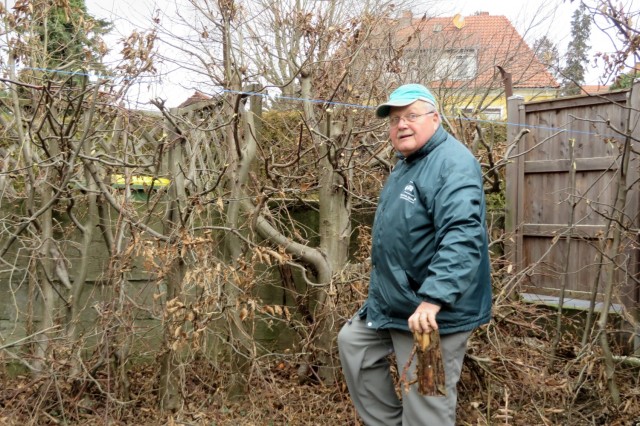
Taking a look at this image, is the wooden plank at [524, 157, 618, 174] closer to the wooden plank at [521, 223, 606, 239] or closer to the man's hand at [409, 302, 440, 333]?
Answer: the wooden plank at [521, 223, 606, 239]

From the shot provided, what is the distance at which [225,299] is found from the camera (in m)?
4.84

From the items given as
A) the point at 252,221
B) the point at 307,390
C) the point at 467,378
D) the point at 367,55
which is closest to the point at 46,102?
the point at 252,221

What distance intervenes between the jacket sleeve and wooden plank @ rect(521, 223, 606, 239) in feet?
8.63

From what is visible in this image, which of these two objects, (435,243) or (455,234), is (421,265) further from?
(455,234)

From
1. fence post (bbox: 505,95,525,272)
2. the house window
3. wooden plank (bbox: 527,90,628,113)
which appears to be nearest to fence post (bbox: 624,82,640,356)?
wooden plank (bbox: 527,90,628,113)

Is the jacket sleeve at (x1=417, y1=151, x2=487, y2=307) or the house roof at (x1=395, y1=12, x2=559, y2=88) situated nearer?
the jacket sleeve at (x1=417, y1=151, x2=487, y2=307)

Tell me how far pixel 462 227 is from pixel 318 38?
3073mm

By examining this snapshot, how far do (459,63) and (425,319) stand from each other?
11.7 m

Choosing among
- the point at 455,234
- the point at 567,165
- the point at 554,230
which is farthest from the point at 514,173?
the point at 455,234

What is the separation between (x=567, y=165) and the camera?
596cm

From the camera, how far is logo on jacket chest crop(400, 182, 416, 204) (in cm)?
332

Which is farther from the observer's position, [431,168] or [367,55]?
[367,55]

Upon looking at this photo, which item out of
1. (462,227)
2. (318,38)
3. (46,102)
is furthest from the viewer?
(318,38)

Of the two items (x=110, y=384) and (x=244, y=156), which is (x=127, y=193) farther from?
(x=110, y=384)
